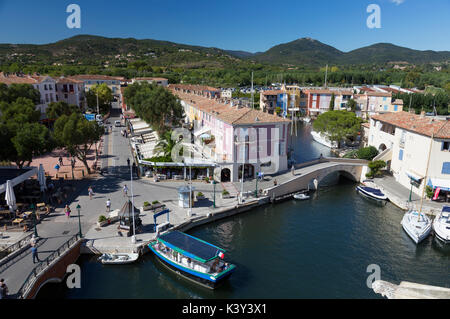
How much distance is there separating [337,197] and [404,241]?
1243 centimetres

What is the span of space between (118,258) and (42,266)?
→ 5.32 meters

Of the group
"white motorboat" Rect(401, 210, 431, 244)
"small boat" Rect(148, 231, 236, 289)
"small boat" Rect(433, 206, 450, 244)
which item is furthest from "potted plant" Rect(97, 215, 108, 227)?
"small boat" Rect(433, 206, 450, 244)

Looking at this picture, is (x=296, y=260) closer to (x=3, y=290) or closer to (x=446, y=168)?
(x=3, y=290)

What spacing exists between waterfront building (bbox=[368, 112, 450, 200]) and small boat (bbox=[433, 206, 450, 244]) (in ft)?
15.3

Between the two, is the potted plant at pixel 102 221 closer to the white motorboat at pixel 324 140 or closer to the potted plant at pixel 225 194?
the potted plant at pixel 225 194

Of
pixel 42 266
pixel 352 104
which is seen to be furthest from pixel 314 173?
pixel 352 104

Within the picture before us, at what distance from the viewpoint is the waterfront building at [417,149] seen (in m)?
37.1

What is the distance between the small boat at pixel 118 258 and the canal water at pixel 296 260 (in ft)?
1.47

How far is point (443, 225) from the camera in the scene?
31.0m

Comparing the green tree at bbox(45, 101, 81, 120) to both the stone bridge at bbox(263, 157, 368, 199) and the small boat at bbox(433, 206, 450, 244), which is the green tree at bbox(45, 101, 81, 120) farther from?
the small boat at bbox(433, 206, 450, 244)

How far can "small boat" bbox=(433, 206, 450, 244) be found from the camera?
30.3 m

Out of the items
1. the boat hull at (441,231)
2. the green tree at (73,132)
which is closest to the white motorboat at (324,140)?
the boat hull at (441,231)
